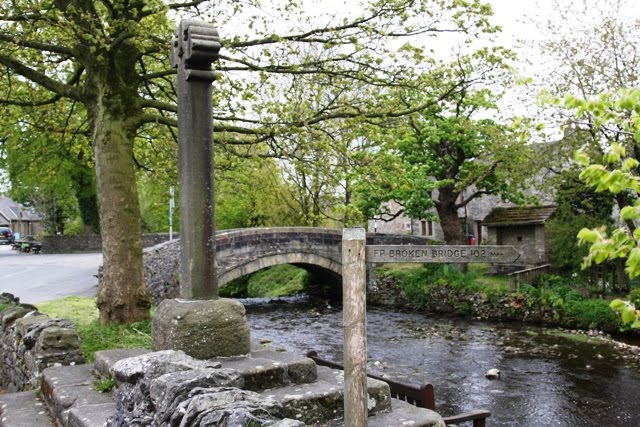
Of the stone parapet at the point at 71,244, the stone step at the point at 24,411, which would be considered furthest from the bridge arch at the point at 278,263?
the stone parapet at the point at 71,244

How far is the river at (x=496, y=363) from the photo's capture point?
10.7 m

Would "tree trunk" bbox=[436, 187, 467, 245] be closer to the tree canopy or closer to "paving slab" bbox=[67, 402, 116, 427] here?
the tree canopy

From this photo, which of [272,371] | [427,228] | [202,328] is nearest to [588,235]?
[272,371]

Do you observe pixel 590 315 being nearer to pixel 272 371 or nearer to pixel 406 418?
pixel 406 418

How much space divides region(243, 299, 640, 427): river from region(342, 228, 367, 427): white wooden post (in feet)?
14.8

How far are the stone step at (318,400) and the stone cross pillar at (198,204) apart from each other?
0.92m

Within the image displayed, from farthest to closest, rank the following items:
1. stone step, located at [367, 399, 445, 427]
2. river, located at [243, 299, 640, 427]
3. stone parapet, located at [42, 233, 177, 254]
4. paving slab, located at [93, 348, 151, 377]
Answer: stone parapet, located at [42, 233, 177, 254] < river, located at [243, 299, 640, 427] < paving slab, located at [93, 348, 151, 377] < stone step, located at [367, 399, 445, 427]

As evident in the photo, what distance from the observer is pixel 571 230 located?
20.9 m

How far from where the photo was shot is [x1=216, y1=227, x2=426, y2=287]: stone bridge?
20.5m

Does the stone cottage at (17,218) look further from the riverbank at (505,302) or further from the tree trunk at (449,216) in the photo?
the tree trunk at (449,216)

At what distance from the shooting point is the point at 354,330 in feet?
12.6

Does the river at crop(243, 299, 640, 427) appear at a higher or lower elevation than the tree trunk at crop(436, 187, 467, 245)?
lower

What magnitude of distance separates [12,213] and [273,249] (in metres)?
66.5

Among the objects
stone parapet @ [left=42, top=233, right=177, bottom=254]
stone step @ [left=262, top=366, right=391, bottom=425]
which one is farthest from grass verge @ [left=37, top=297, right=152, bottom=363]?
stone parapet @ [left=42, top=233, right=177, bottom=254]
